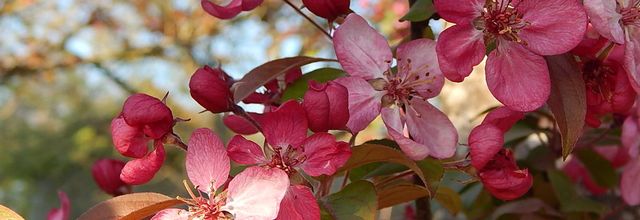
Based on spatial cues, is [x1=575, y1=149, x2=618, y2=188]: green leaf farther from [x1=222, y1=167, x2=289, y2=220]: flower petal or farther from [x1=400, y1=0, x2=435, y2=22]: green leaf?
[x1=222, y1=167, x2=289, y2=220]: flower petal

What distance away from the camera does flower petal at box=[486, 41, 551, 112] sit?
0.72m

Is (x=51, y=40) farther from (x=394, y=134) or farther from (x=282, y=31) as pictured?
(x=394, y=134)

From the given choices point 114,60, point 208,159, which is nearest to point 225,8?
point 208,159

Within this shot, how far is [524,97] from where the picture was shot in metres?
0.72

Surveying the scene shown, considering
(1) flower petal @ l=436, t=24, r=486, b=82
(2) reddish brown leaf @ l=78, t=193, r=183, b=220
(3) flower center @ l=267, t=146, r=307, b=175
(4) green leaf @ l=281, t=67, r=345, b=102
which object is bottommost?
(2) reddish brown leaf @ l=78, t=193, r=183, b=220

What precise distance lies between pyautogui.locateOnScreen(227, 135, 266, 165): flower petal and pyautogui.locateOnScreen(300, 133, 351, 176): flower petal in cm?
5

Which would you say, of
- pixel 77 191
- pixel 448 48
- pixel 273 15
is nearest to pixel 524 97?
pixel 448 48

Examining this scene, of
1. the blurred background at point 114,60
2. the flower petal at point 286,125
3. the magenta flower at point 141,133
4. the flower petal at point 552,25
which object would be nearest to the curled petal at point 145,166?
the magenta flower at point 141,133

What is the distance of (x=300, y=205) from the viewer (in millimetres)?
657

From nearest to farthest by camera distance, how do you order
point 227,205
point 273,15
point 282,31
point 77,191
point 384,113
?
point 227,205
point 384,113
point 273,15
point 282,31
point 77,191

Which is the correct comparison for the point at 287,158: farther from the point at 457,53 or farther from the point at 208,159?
the point at 457,53

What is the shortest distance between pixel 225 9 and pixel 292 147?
0.23 metres

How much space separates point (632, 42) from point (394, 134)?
9.6 inches

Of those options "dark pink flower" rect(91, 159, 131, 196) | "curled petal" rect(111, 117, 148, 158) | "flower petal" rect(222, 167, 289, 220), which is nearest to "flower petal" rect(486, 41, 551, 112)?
"flower petal" rect(222, 167, 289, 220)
